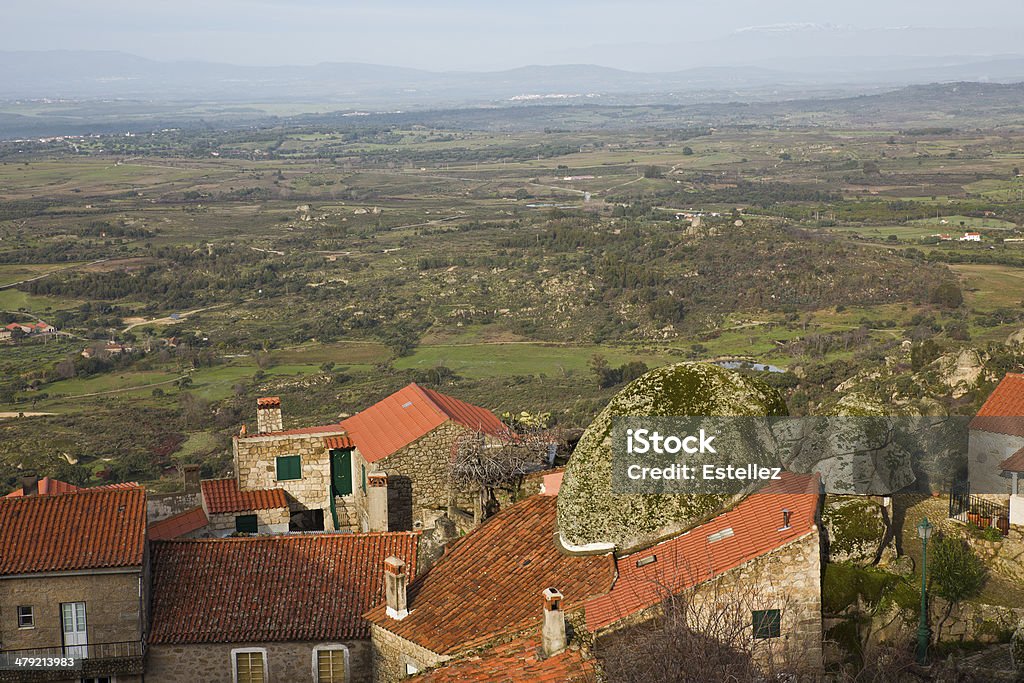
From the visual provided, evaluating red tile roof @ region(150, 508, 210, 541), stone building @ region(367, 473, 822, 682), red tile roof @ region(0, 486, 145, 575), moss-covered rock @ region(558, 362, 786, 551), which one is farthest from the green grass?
moss-covered rock @ region(558, 362, 786, 551)

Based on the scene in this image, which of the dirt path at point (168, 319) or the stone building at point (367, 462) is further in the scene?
the dirt path at point (168, 319)

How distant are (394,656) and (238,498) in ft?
18.1

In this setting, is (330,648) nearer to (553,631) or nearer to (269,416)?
(553,631)

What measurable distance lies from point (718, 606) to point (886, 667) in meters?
1.33

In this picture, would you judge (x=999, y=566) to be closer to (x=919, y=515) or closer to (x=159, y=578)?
(x=919, y=515)

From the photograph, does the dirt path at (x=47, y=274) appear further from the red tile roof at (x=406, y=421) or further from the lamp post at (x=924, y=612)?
the lamp post at (x=924, y=612)

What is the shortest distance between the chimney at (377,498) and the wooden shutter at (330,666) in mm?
2842

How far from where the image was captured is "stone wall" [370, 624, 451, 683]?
12.2m

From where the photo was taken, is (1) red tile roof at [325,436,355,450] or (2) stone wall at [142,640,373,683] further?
(1) red tile roof at [325,436,355,450]

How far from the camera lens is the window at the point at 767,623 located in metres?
9.78

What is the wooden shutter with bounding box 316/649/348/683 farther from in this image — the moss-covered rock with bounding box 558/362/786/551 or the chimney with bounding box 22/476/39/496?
the chimney with bounding box 22/476/39/496

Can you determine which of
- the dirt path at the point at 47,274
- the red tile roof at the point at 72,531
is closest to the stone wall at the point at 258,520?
the red tile roof at the point at 72,531

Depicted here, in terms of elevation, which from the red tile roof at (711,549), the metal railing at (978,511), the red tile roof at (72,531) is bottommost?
the red tile roof at (72,531)

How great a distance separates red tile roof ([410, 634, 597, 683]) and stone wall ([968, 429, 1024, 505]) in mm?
5746
